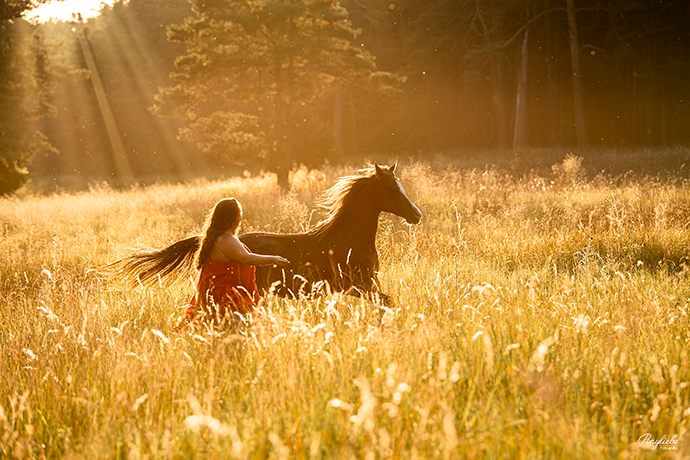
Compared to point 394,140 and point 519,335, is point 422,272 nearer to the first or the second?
point 519,335

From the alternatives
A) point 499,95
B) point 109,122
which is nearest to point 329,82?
point 499,95

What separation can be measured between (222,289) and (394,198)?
1.67 metres

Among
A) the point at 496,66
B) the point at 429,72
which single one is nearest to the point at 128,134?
the point at 429,72

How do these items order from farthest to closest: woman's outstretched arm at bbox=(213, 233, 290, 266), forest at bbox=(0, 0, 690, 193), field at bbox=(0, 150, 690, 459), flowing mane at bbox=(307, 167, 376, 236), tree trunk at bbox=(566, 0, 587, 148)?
tree trunk at bbox=(566, 0, 587, 148) < forest at bbox=(0, 0, 690, 193) < flowing mane at bbox=(307, 167, 376, 236) < woman's outstretched arm at bbox=(213, 233, 290, 266) < field at bbox=(0, 150, 690, 459)

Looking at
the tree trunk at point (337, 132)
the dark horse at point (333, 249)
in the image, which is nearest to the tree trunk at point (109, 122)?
the tree trunk at point (337, 132)

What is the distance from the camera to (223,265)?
3.82 meters

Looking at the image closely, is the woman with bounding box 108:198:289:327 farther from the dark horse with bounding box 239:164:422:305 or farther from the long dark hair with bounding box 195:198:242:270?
the dark horse with bounding box 239:164:422:305

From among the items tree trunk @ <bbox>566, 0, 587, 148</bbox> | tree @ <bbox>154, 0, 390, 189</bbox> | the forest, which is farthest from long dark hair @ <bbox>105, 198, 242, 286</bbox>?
tree trunk @ <bbox>566, 0, 587, 148</bbox>

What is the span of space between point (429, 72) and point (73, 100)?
32.3 metres

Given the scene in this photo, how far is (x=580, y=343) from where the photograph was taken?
2980mm

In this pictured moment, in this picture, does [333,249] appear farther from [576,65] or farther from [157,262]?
[576,65]

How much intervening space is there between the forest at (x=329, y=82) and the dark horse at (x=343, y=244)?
1222 cm

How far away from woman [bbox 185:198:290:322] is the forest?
12798mm

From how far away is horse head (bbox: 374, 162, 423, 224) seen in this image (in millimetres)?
4375
